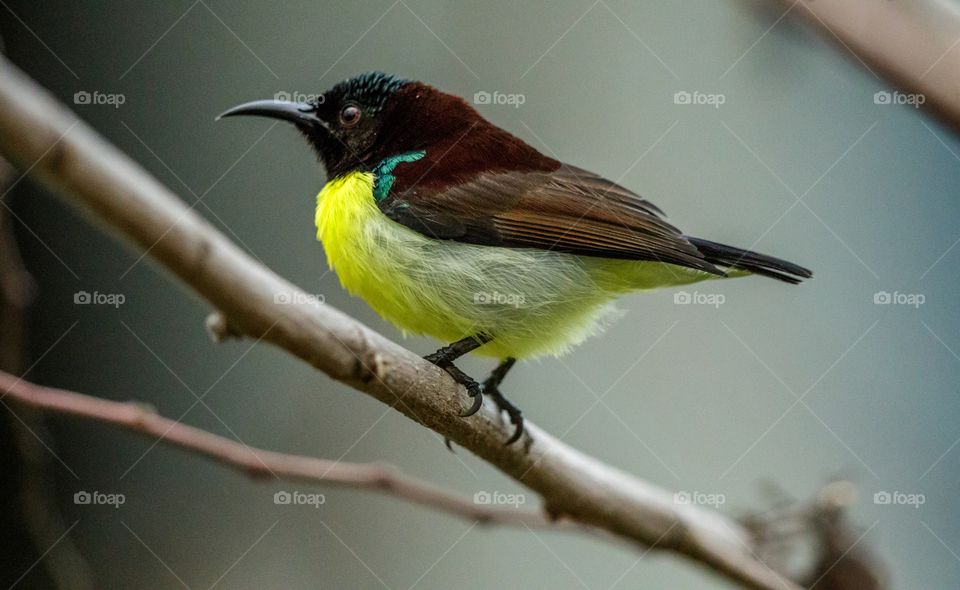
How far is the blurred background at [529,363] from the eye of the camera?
2994 mm

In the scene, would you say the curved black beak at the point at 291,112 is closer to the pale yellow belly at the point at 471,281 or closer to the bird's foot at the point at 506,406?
the pale yellow belly at the point at 471,281

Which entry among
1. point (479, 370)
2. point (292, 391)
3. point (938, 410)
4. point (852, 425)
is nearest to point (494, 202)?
point (479, 370)

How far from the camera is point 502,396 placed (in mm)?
2643

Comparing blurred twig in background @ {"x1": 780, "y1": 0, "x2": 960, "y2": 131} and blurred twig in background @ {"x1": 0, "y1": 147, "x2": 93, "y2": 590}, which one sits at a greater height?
blurred twig in background @ {"x1": 780, "y1": 0, "x2": 960, "y2": 131}

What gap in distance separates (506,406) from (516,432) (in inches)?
6.8

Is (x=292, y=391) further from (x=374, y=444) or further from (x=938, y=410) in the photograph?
(x=938, y=410)

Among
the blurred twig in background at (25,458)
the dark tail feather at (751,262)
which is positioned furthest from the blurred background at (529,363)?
the dark tail feather at (751,262)

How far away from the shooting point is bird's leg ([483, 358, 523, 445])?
95.6 inches

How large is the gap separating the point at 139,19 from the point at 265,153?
674mm

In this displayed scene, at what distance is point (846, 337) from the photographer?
3.10m

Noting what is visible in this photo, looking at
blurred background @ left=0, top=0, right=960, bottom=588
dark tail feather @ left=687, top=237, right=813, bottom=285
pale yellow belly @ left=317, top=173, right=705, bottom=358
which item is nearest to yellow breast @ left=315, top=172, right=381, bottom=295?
pale yellow belly @ left=317, top=173, right=705, bottom=358

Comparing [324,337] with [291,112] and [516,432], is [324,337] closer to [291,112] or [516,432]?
[516,432]

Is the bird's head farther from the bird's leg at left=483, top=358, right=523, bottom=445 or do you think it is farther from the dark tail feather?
the dark tail feather

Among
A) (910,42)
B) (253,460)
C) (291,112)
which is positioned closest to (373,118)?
(291,112)
